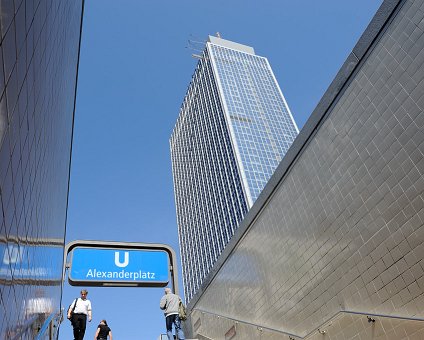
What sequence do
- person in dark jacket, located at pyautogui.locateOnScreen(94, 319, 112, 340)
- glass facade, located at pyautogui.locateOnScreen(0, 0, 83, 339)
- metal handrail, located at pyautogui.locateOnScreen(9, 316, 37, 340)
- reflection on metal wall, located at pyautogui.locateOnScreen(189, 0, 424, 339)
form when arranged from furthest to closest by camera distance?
person in dark jacket, located at pyautogui.locateOnScreen(94, 319, 112, 340), reflection on metal wall, located at pyautogui.locateOnScreen(189, 0, 424, 339), metal handrail, located at pyautogui.locateOnScreen(9, 316, 37, 340), glass facade, located at pyautogui.locateOnScreen(0, 0, 83, 339)

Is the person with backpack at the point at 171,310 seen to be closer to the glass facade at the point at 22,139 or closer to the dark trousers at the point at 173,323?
the dark trousers at the point at 173,323

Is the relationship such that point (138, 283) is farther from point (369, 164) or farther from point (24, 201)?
point (369, 164)

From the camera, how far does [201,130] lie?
10181cm

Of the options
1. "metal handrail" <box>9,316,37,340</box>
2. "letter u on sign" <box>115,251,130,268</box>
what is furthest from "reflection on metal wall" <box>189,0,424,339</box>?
"metal handrail" <box>9,316,37,340</box>

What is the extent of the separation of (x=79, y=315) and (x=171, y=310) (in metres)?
1.94

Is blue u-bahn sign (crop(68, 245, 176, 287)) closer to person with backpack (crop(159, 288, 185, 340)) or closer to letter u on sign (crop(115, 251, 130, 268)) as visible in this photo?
letter u on sign (crop(115, 251, 130, 268))

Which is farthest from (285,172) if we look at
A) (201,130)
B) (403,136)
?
(201,130)

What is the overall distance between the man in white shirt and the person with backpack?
63.6 inches

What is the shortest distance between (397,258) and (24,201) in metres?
4.93

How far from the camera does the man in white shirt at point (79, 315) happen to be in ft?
27.2

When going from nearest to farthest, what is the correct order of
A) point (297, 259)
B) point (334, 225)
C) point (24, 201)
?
1. point (24, 201)
2. point (334, 225)
3. point (297, 259)

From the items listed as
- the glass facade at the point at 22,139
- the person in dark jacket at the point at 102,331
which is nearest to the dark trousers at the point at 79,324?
the person in dark jacket at the point at 102,331

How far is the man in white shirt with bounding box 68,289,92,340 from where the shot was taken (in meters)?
8.28

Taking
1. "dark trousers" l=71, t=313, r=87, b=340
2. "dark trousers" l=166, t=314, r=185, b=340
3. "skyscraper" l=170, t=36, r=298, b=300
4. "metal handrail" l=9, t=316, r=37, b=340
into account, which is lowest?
"metal handrail" l=9, t=316, r=37, b=340
